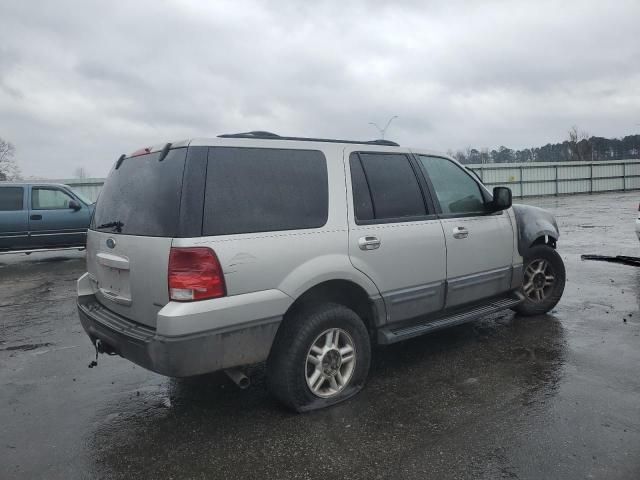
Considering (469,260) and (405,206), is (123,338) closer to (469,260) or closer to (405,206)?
(405,206)

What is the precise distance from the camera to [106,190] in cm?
367

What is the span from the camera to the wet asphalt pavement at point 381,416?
2.62 m

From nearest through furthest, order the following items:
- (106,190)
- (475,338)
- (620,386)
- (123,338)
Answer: (123,338)
(620,386)
(106,190)
(475,338)

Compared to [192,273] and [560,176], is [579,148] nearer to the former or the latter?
[560,176]

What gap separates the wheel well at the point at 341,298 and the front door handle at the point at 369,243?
284mm

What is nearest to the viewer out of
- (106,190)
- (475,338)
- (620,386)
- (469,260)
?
(620,386)

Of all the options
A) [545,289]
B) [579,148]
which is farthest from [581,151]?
[545,289]

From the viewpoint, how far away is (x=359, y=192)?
3584 millimetres

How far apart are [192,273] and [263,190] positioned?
2.41 ft

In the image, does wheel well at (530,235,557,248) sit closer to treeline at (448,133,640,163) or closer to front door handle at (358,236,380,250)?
front door handle at (358,236,380,250)

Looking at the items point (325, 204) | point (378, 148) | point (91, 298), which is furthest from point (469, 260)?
point (91, 298)

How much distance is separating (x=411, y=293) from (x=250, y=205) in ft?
5.01

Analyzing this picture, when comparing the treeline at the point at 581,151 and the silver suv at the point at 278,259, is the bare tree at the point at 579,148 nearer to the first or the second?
the treeline at the point at 581,151

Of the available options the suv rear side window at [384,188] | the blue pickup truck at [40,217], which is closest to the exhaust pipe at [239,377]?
the suv rear side window at [384,188]
